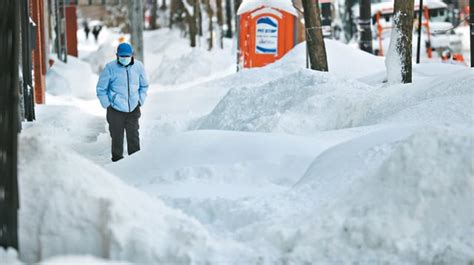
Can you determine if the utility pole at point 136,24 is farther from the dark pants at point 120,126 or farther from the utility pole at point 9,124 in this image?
the utility pole at point 9,124

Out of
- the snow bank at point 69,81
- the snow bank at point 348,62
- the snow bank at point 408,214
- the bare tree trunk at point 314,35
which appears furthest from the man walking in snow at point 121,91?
the snow bank at point 69,81

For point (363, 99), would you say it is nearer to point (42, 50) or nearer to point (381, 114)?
point (381, 114)

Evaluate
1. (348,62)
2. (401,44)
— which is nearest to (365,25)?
(348,62)

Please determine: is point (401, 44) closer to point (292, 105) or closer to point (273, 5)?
point (292, 105)

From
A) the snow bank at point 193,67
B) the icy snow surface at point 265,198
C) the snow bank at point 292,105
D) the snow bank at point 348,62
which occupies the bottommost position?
the snow bank at point 193,67

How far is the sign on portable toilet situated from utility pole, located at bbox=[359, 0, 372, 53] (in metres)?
2.08

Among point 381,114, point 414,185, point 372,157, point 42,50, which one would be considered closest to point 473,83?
point 381,114

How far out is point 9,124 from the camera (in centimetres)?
604

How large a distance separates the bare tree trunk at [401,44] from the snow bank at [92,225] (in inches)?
367

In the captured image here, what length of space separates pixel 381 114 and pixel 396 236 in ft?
19.6

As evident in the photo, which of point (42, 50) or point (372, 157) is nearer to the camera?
point (372, 157)

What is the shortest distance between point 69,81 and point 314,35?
1210cm

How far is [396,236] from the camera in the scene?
6359mm

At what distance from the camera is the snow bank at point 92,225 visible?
6.02 m
